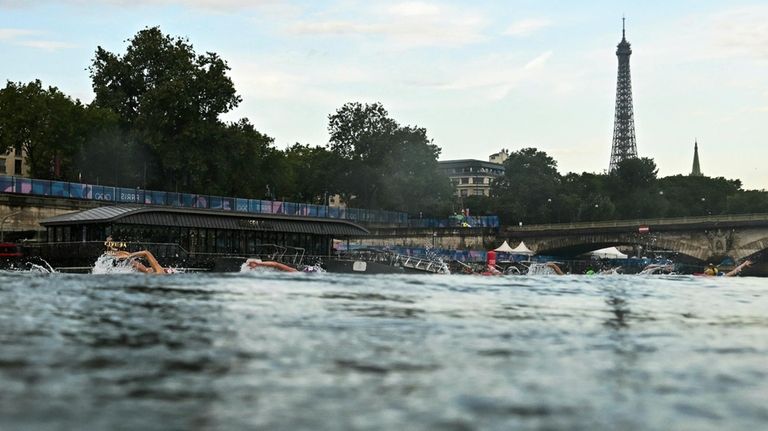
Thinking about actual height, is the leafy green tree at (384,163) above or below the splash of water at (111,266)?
above

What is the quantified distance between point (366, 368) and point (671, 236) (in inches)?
3975

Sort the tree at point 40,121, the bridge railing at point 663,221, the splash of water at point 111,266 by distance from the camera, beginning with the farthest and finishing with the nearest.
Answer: the bridge railing at point 663,221
the tree at point 40,121
the splash of water at point 111,266

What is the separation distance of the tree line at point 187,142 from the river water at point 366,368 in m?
69.7

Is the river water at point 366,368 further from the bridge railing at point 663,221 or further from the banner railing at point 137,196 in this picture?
the bridge railing at point 663,221

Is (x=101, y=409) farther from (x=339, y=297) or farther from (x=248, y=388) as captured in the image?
(x=339, y=297)

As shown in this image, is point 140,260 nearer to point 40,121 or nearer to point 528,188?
point 40,121

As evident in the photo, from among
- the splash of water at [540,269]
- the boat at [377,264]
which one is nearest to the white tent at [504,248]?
the splash of water at [540,269]

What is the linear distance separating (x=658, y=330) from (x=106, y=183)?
3373 inches

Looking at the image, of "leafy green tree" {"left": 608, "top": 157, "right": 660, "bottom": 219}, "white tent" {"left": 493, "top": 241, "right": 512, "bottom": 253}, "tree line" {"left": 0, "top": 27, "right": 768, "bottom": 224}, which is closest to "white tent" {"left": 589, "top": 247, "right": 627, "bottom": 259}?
"white tent" {"left": 493, "top": 241, "right": 512, "bottom": 253}

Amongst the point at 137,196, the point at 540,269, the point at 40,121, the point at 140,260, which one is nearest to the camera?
the point at 140,260

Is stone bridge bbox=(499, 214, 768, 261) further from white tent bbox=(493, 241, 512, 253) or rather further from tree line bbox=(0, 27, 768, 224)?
tree line bbox=(0, 27, 768, 224)

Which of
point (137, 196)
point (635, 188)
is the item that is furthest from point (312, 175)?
point (635, 188)

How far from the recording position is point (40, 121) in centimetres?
8669

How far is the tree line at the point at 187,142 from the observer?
88.4 metres
